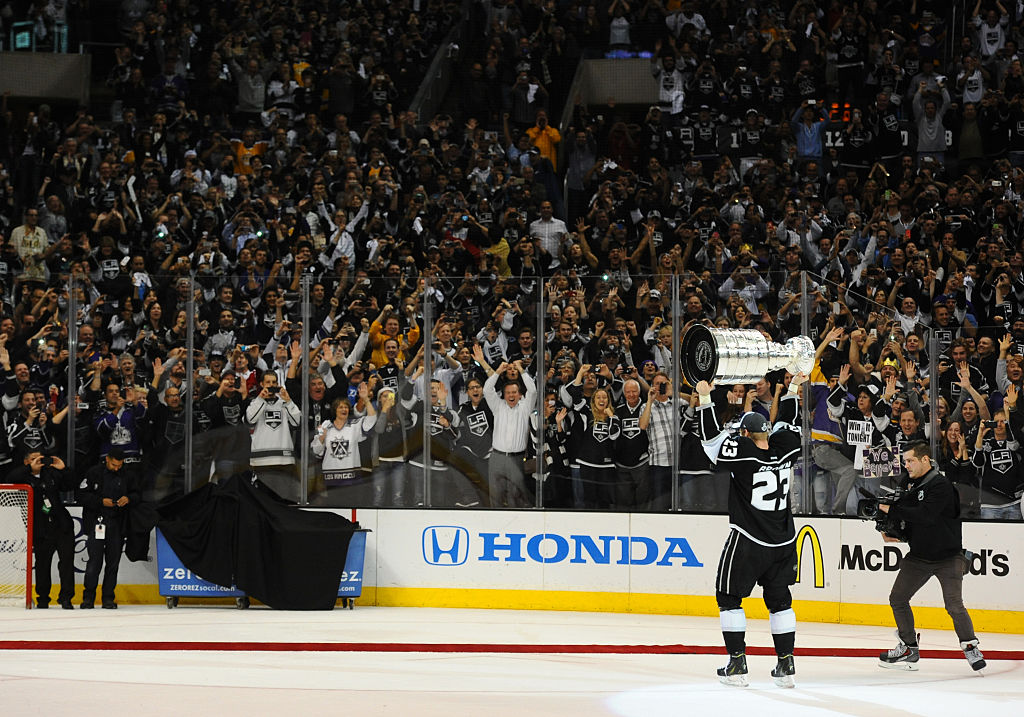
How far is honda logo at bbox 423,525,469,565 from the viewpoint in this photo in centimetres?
1254

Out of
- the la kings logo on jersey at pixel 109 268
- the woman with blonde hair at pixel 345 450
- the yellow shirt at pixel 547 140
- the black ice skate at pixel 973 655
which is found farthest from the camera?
the yellow shirt at pixel 547 140

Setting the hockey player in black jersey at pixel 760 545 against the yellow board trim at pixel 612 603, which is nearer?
the hockey player in black jersey at pixel 760 545

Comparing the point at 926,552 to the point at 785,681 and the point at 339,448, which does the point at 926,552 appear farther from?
the point at 339,448

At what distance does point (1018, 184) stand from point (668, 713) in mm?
10274

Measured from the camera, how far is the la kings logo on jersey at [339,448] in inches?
499

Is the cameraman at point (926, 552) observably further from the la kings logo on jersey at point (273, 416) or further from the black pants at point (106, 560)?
the black pants at point (106, 560)

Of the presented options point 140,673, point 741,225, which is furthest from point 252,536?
point 741,225

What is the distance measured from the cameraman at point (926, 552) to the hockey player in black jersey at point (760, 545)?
3.87 ft

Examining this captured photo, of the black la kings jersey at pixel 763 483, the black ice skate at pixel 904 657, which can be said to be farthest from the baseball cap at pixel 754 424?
the black ice skate at pixel 904 657

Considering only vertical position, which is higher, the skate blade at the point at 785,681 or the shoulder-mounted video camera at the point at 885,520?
the shoulder-mounted video camera at the point at 885,520

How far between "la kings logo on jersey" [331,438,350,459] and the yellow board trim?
1.24 m

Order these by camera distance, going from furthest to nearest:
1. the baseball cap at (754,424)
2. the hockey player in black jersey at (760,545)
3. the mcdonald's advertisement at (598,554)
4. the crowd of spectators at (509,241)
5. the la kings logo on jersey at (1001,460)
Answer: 1. the crowd of spectators at (509,241)
2. the mcdonald's advertisement at (598,554)
3. the la kings logo on jersey at (1001,460)
4. the baseball cap at (754,424)
5. the hockey player in black jersey at (760,545)

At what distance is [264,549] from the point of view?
481 inches

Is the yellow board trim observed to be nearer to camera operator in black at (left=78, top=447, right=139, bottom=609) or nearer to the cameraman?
camera operator in black at (left=78, top=447, right=139, bottom=609)
